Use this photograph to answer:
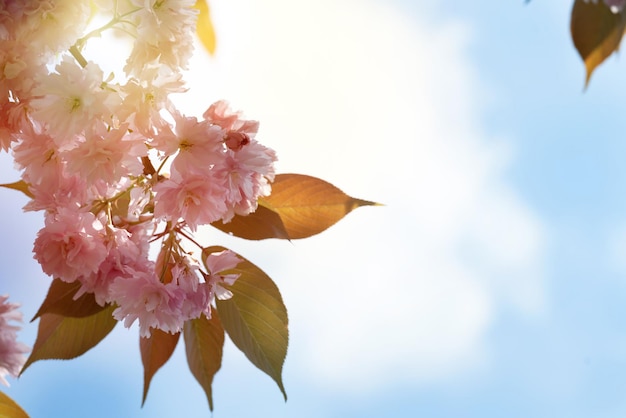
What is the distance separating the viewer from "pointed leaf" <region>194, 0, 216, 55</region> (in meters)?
1.07

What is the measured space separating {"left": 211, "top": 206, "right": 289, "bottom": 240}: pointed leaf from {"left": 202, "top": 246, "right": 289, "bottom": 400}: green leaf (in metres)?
0.04

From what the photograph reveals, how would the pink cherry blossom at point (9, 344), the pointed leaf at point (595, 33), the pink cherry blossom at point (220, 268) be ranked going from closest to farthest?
the pointed leaf at point (595, 33) → the pink cherry blossom at point (220, 268) → the pink cherry blossom at point (9, 344)

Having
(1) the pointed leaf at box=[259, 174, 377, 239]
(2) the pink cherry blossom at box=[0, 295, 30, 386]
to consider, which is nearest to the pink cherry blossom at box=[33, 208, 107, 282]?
(1) the pointed leaf at box=[259, 174, 377, 239]

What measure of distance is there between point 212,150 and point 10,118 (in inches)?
10.8

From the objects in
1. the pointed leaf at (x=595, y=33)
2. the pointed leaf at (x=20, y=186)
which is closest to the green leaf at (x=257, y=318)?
the pointed leaf at (x=20, y=186)

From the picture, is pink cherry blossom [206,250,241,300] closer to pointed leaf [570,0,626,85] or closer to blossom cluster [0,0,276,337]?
blossom cluster [0,0,276,337]

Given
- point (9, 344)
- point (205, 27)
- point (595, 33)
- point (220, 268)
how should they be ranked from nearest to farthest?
point (595, 33) → point (220, 268) → point (205, 27) → point (9, 344)

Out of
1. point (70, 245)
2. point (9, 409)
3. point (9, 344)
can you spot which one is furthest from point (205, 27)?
point (9, 344)

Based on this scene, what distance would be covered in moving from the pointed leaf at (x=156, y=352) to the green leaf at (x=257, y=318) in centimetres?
10

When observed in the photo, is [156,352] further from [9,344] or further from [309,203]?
[9,344]

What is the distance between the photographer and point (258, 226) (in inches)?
38.7

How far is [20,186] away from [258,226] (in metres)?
0.36

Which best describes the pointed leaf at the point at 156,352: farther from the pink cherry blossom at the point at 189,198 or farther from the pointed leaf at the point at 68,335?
the pink cherry blossom at the point at 189,198

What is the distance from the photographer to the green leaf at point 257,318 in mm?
1003
